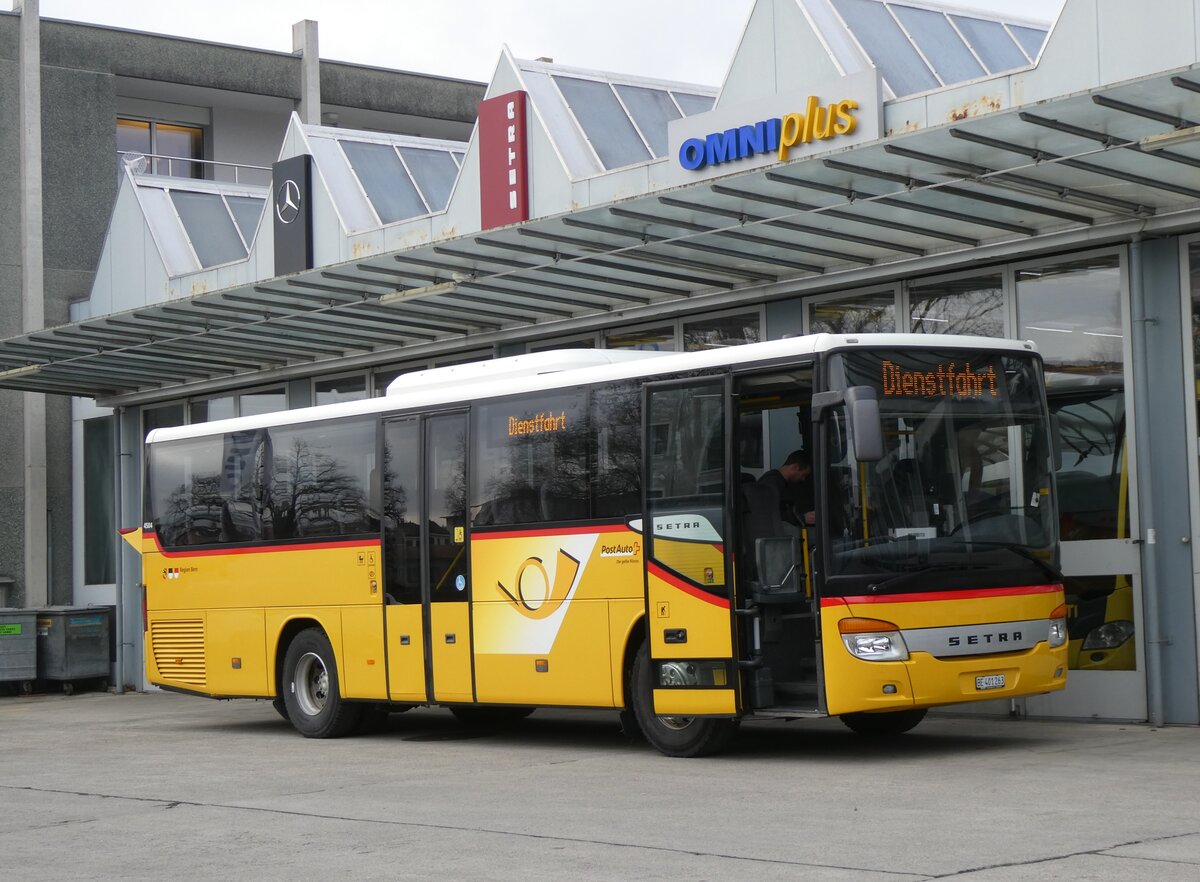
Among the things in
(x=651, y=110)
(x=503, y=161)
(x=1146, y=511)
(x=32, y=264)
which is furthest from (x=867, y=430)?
(x=32, y=264)

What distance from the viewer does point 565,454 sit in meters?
13.6

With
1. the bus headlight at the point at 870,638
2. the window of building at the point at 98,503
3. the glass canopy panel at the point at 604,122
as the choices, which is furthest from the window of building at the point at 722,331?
the window of building at the point at 98,503

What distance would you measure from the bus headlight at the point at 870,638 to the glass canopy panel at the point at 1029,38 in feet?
27.8

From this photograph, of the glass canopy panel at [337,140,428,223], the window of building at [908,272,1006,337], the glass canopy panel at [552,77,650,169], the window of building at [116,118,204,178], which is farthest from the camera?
the window of building at [116,118,204,178]

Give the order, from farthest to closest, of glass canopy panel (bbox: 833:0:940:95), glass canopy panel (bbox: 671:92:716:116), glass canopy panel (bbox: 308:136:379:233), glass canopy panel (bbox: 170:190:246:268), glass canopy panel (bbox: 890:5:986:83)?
glass canopy panel (bbox: 170:190:246:268), glass canopy panel (bbox: 308:136:379:233), glass canopy panel (bbox: 671:92:716:116), glass canopy panel (bbox: 890:5:986:83), glass canopy panel (bbox: 833:0:940:95)

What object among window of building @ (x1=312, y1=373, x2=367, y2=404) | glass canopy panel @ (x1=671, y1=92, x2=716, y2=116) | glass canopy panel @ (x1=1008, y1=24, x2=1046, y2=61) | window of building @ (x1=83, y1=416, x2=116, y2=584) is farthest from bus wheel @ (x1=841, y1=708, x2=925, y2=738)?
window of building @ (x1=83, y1=416, x2=116, y2=584)

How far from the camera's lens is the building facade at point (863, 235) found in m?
12.8

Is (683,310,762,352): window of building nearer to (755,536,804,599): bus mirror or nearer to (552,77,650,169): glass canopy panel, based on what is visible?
(552,77,650,169): glass canopy panel

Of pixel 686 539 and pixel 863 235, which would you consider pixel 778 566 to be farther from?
pixel 863 235

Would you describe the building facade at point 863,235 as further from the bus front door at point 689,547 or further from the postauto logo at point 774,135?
the bus front door at point 689,547

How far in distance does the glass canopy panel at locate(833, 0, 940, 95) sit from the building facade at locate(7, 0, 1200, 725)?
31 mm

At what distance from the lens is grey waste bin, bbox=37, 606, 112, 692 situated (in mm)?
25875

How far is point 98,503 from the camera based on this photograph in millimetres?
27516

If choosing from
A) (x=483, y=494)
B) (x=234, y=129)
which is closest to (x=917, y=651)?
(x=483, y=494)
